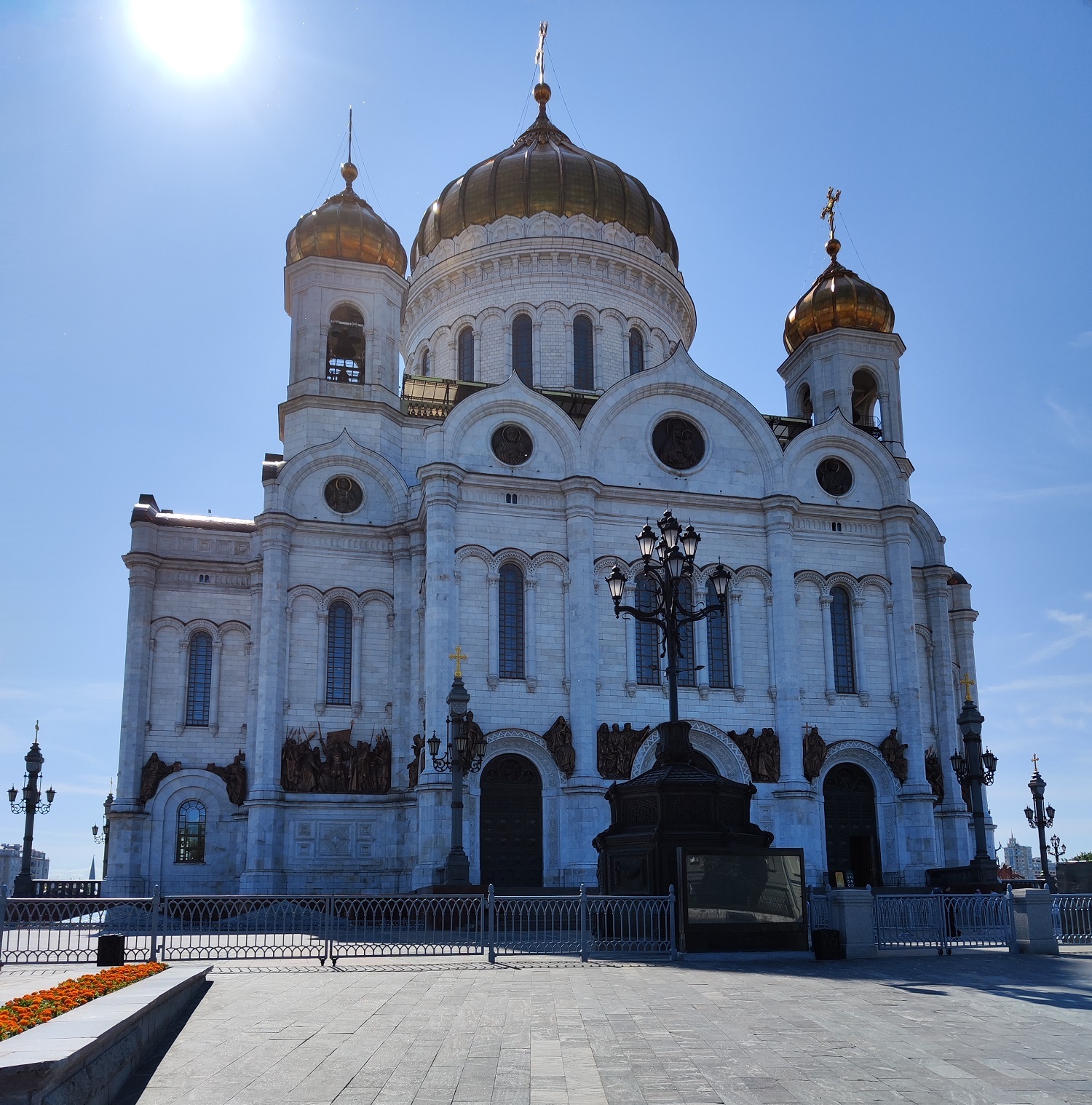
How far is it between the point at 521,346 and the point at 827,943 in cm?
2754

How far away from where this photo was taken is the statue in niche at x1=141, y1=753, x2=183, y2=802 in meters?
32.6

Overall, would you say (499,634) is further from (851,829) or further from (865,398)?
(865,398)

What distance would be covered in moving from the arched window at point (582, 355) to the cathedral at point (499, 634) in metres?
1.94

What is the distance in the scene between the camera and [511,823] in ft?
99.7

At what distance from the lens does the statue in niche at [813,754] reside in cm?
3212

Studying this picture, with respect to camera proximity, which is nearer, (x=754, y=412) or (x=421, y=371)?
(x=754, y=412)

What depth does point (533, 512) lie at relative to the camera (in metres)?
32.6

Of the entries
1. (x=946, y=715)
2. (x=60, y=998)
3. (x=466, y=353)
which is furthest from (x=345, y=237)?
(x=60, y=998)

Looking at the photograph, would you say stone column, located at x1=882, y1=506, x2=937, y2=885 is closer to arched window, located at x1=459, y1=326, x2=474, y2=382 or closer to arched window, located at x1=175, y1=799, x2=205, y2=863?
arched window, located at x1=459, y1=326, x2=474, y2=382

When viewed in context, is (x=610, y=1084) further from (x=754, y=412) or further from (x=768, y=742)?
(x=754, y=412)

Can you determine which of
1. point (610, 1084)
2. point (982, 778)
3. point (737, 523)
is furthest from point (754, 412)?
point (610, 1084)

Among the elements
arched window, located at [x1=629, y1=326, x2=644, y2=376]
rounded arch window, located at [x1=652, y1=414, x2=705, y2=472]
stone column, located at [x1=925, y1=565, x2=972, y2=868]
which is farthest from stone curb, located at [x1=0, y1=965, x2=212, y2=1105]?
arched window, located at [x1=629, y1=326, x2=644, y2=376]

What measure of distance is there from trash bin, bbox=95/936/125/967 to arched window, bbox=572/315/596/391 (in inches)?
1149

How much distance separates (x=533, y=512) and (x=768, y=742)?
8.96 meters
